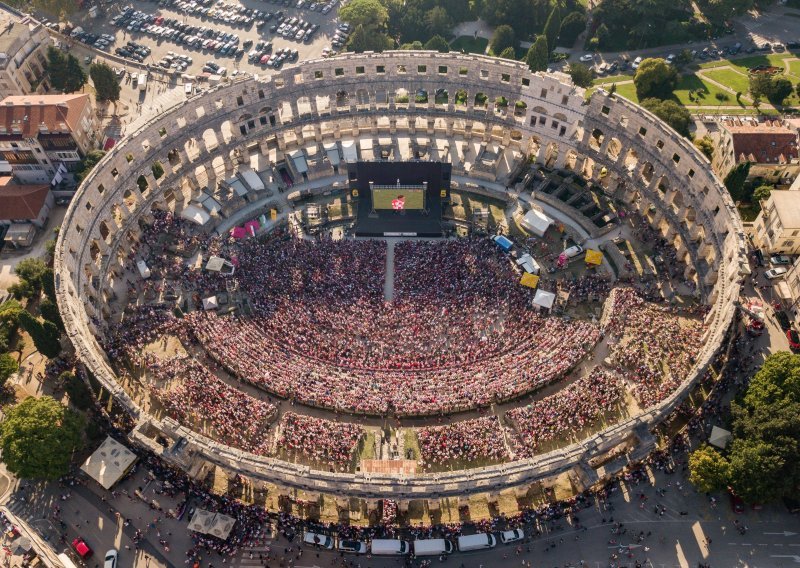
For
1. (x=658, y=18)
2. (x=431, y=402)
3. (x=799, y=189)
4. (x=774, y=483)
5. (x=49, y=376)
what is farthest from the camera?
(x=658, y=18)

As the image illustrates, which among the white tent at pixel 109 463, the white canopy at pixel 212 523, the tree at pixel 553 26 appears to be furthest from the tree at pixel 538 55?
the white tent at pixel 109 463

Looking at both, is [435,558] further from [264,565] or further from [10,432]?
[10,432]

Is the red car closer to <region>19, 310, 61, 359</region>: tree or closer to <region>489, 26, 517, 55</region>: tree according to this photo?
<region>19, 310, 61, 359</region>: tree

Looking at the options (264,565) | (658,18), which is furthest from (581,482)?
(658,18)

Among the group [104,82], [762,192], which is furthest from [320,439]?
[104,82]

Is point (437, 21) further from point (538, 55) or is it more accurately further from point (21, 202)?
point (21, 202)
